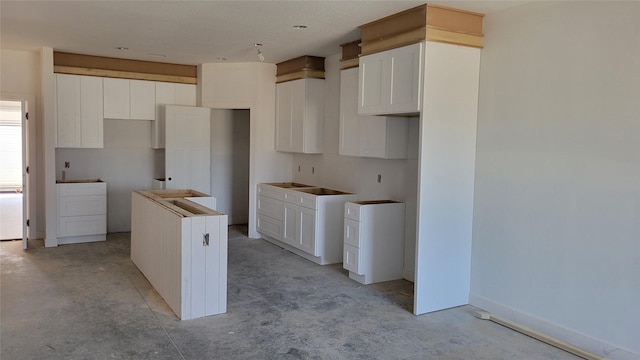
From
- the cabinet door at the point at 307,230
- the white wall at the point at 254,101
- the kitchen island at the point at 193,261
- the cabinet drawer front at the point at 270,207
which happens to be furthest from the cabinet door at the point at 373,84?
the white wall at the point at 254,101

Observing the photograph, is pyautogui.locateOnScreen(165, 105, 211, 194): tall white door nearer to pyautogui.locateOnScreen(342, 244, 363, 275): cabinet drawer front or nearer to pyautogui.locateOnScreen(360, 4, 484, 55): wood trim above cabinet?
pyautogui.locateOnScreen(342, 244, 363, 275): cabinet drawer front

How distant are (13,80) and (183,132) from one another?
2.41m

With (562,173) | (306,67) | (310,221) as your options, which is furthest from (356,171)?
(562,173)

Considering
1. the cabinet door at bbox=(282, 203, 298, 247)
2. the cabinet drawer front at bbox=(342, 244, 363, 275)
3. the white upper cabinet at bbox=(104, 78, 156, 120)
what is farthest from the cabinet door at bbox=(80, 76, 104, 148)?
the cabinet drawer front at bbox=(342, 244, 363, 275)

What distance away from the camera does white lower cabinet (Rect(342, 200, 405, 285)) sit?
494cm

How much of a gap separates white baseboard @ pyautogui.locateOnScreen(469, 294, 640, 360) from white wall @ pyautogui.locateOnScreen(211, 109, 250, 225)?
498cm

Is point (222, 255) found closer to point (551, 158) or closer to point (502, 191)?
point (502, 191)

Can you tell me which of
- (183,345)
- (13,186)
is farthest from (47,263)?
(13,186)

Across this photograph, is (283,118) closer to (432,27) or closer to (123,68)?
(123,68)

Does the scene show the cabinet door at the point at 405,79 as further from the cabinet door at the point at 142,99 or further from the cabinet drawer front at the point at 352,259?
the cabinet door at the point at 142,99

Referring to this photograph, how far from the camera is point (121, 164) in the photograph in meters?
7.55

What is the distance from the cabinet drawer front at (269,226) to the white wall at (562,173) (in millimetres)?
2993

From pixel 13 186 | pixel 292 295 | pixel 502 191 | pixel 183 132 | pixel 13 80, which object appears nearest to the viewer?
pixel 502 191

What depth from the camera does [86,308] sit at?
4.17 meters
